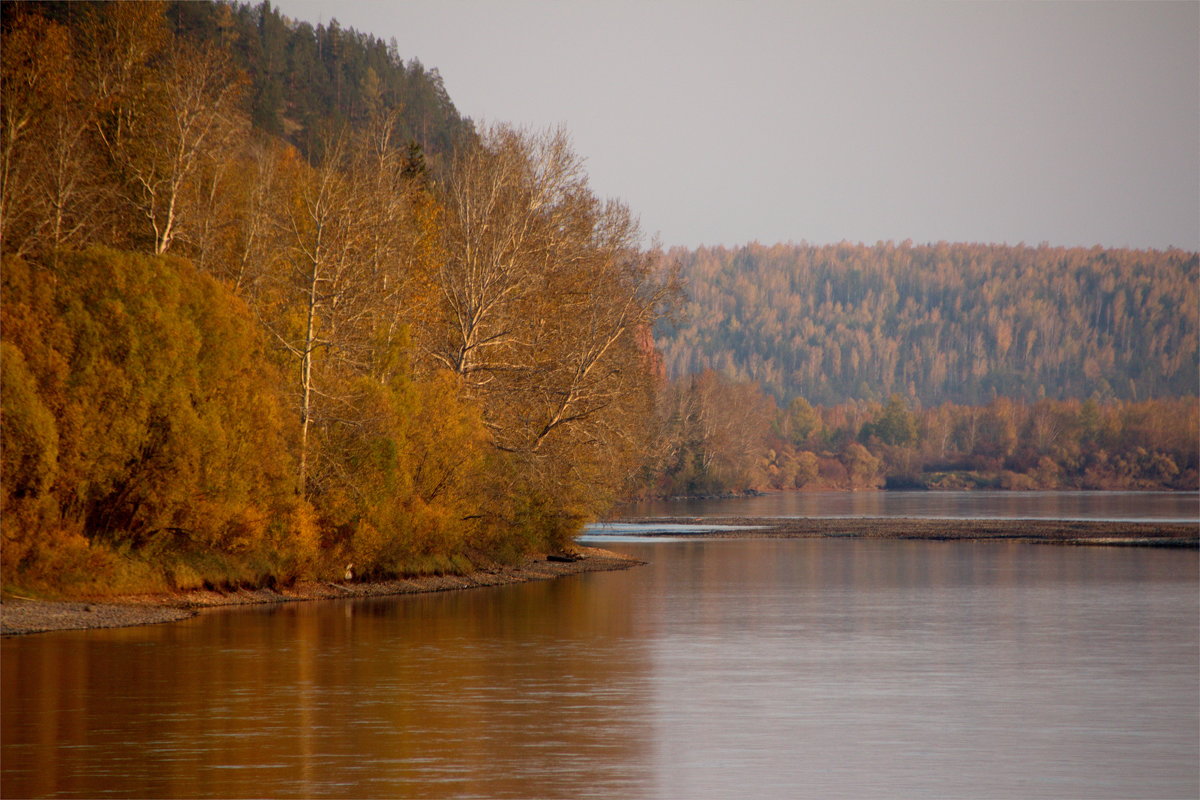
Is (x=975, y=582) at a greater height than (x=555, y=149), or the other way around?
(x=555, y=149)

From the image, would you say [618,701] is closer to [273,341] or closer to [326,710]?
[326,710]

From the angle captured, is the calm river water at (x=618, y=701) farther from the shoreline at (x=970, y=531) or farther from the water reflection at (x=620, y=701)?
the shoreline at (x=970, y=531)

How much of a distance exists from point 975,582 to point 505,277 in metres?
20.0

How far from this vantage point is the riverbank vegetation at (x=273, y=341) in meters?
34.3

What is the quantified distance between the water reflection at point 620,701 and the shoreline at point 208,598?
137cm

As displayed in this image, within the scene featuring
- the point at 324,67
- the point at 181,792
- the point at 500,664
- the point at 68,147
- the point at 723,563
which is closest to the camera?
the point at 181,792

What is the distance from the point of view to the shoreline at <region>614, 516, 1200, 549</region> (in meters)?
74.7

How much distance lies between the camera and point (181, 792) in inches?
606

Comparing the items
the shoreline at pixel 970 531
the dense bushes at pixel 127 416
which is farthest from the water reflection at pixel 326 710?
the shoreline at pixel 970 531

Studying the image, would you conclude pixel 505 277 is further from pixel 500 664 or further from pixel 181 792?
pixel 181 792

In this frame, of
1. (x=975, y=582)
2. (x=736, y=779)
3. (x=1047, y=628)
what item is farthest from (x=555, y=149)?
(x=736, y=779)

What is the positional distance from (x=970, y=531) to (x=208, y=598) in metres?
55.8

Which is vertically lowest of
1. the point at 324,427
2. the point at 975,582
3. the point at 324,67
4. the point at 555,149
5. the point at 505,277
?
the point at 975,582

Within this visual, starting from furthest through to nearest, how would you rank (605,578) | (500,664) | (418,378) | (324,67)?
(324,67) < (605,578) < (418,378) < (500,664)
